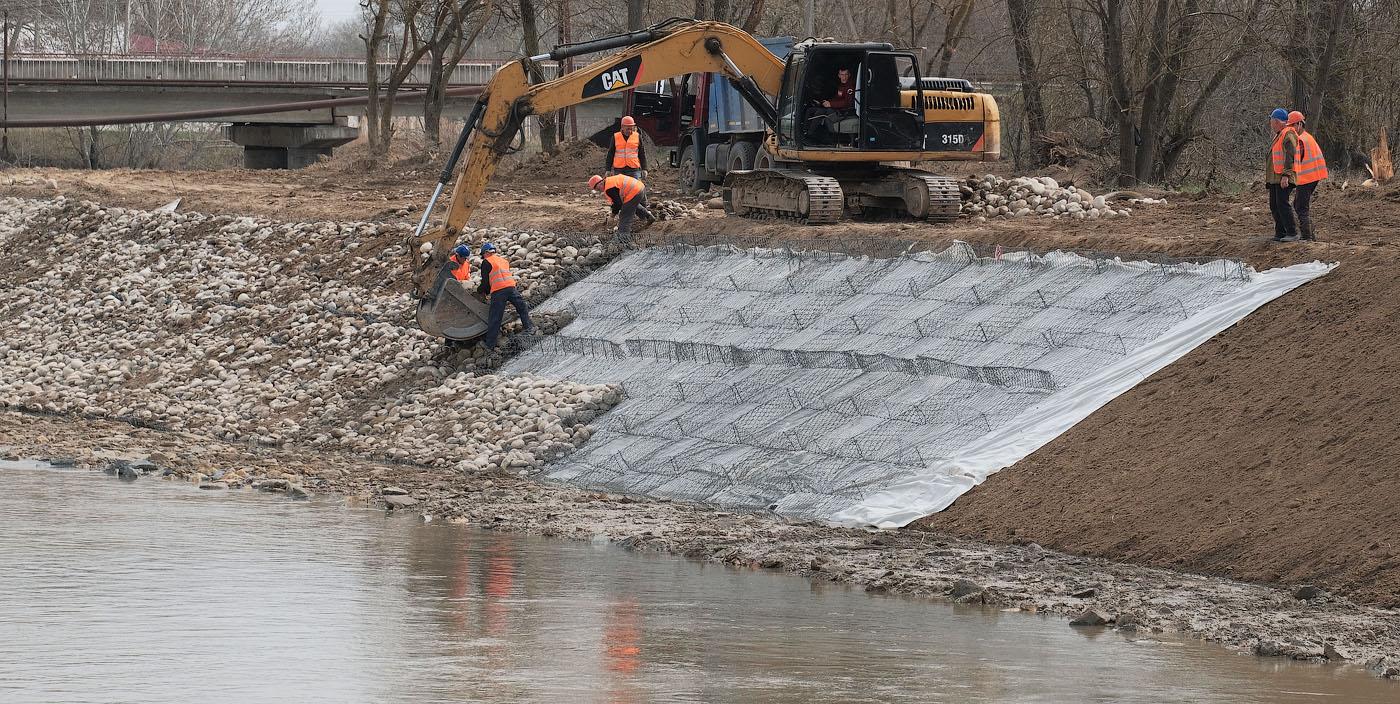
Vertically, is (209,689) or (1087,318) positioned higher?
(1087,318)

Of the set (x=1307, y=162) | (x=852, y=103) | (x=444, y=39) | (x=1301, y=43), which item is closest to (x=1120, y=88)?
(x=1301, y=43)

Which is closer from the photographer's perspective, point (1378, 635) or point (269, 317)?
point (1378, 635)

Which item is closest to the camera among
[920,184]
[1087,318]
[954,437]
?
[954,437]

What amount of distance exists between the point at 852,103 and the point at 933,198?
1706 mm

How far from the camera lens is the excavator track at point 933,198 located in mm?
21891

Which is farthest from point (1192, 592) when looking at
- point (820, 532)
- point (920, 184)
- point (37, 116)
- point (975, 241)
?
point (37, 116)

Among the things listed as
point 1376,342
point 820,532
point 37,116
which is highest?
point 37,116

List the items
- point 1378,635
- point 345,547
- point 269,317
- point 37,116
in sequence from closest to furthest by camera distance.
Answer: point 1378,635, point 345,547, point 269,317, point 37,116

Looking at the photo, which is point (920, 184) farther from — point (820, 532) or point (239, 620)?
point (239, 620)

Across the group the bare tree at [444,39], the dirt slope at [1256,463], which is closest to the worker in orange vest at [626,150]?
the dirt slope at [1256,463]

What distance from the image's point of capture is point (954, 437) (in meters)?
15.0

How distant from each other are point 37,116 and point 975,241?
38.2m

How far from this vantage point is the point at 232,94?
51.6m

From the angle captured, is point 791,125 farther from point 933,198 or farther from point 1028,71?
point 1028,71
